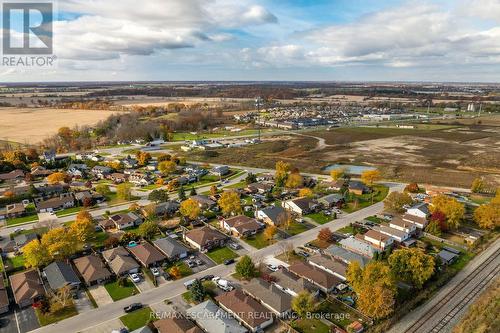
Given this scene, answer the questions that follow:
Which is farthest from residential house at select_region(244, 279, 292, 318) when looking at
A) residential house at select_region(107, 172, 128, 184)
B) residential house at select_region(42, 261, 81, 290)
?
residential house at select_region(107, 172, 128, 184)

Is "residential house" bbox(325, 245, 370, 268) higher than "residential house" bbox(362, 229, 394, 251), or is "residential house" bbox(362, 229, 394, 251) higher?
"residential house" bbox(362, 229, 394, 251)

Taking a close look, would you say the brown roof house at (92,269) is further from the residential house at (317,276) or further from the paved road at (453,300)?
the paved road at (453,300)

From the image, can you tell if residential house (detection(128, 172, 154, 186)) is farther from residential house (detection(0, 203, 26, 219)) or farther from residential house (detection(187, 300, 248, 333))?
residential house (detection(187, 300, 248, 333))

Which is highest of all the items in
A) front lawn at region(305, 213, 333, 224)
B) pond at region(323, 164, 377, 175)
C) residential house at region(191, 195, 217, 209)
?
pond at region(323, 164, 377, 175)

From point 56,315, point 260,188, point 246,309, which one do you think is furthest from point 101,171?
point 246,309

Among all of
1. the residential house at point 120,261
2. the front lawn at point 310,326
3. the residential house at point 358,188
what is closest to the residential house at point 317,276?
the front lawn at point 310,326

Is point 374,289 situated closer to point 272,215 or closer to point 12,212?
point 272,215

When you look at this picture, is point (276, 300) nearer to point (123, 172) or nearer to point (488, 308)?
point (488, 308)
